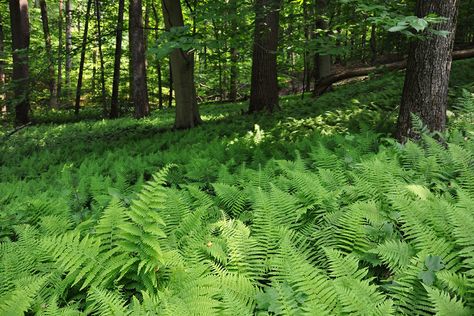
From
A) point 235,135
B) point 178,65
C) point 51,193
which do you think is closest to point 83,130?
point 178,65

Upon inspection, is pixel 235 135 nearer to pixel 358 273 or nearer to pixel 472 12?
pixel 358 273

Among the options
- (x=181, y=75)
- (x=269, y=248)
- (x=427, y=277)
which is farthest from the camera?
(x=181, y=75)

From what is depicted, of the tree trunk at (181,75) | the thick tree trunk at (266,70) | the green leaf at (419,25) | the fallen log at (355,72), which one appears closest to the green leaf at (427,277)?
the green leaf at (419,25)

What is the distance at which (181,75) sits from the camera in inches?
392

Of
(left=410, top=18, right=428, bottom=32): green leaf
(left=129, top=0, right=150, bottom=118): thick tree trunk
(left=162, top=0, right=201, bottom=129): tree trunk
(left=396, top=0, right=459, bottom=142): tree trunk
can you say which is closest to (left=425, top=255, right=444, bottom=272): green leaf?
(left=410, top=18, right=428, bottom=32): green leaf

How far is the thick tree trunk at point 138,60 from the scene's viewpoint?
14.9 metres

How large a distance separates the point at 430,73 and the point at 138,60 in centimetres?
1264

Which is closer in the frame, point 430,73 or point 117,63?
point 430,73

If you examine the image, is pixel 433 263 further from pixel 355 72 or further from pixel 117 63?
pixel 117 63

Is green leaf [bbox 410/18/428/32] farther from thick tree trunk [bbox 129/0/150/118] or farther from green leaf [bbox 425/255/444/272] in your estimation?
thick tree trunk [bbox 129/0/150/118]

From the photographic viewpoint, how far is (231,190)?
12.6 feet

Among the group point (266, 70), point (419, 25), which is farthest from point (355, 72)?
point (419, 25)

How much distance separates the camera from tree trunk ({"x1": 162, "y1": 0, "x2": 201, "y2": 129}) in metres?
9.65

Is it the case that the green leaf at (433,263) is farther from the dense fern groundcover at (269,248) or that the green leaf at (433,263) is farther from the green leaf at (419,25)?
the green leaf at (419,25)
